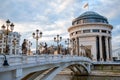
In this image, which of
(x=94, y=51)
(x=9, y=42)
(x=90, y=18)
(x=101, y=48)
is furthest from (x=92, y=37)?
(x=9, y=42)

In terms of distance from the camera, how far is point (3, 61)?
15.1 m

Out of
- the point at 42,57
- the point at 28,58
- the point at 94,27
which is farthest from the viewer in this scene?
the point at 94,27

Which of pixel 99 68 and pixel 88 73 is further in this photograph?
pixel 99 68

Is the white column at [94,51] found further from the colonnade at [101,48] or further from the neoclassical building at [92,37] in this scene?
the colonnade at [101,48]

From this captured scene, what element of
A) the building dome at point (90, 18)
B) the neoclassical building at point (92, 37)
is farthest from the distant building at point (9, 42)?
the building dome at point (90, 18)

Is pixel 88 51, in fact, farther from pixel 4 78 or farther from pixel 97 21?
pixel 4 78

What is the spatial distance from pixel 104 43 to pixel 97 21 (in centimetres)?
1237

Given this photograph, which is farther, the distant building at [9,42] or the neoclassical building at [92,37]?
the neoclassical building at [92,37]

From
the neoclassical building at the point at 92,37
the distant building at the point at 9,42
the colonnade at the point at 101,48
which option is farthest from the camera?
the colonnade at the point at 101,48

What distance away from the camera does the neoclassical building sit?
106688 millimetres

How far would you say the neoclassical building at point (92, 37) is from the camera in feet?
350

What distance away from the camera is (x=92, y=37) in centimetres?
10694

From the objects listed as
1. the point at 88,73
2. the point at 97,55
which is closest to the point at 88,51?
the point at 97,55

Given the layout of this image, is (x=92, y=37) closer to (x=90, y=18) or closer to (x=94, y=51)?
(x=94, y=51)
